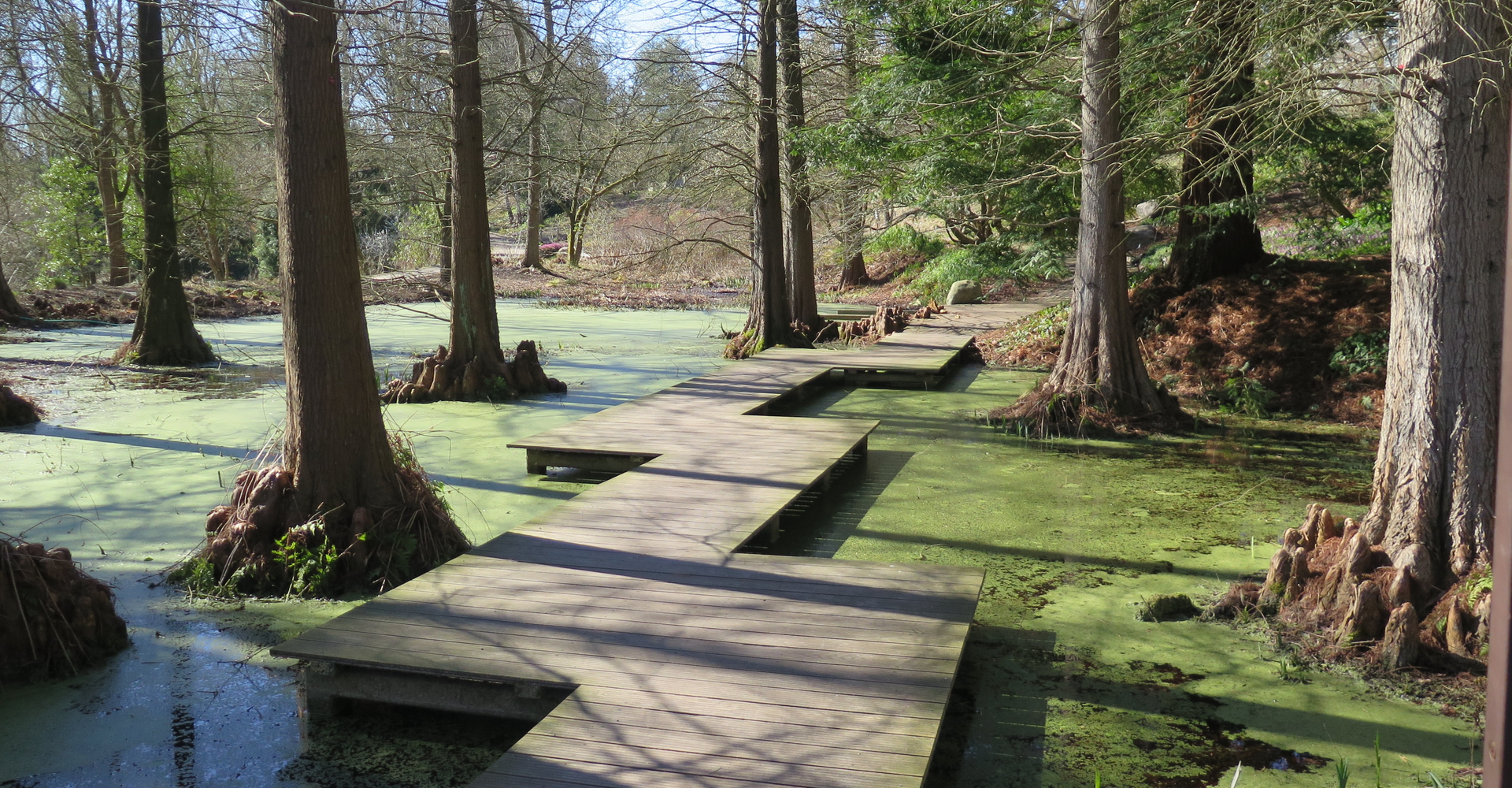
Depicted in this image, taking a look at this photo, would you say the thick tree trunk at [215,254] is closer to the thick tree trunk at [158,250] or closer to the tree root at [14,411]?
the thick tree trunk at [158,250]

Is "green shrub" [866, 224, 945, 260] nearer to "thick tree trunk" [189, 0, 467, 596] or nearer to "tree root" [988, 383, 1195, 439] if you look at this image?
"tree root" [988, 383, 1195, 439]

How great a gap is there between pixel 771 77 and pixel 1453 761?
11.2 m

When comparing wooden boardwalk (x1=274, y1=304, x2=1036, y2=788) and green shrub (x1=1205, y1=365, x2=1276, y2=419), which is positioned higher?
green shrub (x1=1205, y1=365, x2=1276, y2=419)

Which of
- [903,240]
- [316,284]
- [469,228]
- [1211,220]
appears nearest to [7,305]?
[469,228]

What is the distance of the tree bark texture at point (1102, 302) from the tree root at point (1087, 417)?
14 millimetres

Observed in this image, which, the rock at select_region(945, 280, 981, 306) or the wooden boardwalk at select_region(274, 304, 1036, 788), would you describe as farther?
the rock at select_region(945, 280, 981, 306)

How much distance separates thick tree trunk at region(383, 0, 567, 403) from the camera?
9.83 m

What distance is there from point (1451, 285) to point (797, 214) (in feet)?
35.4

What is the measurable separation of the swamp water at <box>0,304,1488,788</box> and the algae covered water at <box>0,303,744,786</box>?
0.02 meters

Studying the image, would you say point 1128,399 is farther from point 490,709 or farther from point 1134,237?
point 1134,237

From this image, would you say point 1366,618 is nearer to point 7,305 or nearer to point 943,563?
point 943,563

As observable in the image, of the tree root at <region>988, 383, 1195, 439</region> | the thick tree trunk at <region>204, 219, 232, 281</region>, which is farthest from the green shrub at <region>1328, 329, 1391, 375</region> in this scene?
the thick tree trunk at <region>204, 219, 232, 281</region>

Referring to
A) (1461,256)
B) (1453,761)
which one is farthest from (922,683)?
(1461,256)

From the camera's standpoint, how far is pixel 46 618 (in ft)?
12.7
